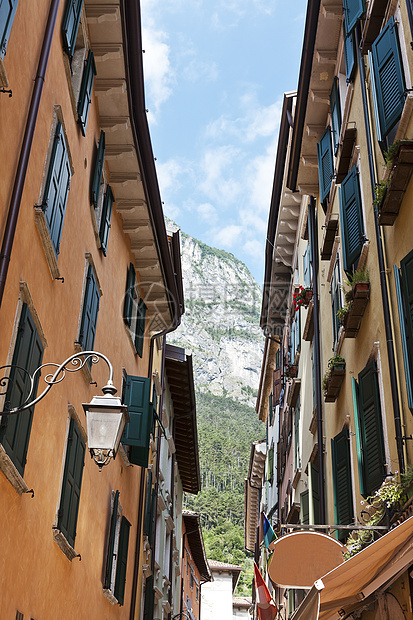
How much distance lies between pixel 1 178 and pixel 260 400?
27915 millimetres

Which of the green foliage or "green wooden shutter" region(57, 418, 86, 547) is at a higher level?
the green foliage

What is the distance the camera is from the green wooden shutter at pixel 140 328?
16625mm

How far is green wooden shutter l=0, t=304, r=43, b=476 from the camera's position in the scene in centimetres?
669

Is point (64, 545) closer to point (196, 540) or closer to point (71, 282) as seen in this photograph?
point (71, 282)

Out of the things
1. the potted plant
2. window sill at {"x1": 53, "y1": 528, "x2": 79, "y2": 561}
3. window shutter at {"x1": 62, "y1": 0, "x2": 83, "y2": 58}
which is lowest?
window sill at {"x1": 53, "y1": 528, "x2": 79, "y2": 561}

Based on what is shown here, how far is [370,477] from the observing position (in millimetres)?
7930

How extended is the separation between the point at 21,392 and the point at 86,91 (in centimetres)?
544

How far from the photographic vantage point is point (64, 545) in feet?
29.4

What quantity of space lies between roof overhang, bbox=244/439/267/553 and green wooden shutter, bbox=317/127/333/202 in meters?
22.9

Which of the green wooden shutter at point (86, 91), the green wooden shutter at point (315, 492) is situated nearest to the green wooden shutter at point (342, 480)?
the green wooden shutter at point (315, 492)

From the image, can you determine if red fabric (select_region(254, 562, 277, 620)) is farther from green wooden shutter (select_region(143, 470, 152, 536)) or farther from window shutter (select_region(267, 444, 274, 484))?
window shutter (select_region(267, 444, 274, 484))

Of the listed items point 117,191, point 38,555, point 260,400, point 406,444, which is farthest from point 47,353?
point 260,400

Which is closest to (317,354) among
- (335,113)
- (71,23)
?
(335,113)

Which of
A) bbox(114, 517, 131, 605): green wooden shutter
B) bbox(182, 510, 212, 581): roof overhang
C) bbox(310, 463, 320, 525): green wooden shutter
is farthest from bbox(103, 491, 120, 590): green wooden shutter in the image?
bbox(182, 510, 212, 581): roof overhang
